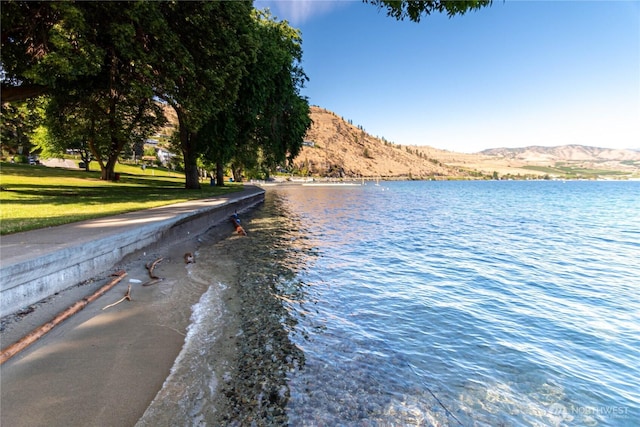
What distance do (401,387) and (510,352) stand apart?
94.2 inches

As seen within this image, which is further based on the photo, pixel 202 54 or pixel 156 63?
pixel 202 54

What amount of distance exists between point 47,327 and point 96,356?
1.24 meters

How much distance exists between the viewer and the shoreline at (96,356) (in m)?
3.33

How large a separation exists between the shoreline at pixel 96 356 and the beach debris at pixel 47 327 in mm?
74

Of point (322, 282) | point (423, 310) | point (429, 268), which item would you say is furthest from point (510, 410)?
point (429, 268)

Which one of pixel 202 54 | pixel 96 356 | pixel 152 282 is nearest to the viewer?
pixel 96 356

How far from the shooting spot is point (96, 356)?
14.3 feet

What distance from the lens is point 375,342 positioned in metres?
5.51

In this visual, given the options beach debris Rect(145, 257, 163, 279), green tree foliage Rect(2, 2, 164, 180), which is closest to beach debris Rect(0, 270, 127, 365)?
beach debris Rect(145, 257, 163, 279)

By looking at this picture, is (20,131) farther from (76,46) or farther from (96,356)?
(96,356)

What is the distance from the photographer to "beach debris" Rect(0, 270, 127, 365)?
412 cm

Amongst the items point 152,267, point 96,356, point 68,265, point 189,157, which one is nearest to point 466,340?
point 96,356

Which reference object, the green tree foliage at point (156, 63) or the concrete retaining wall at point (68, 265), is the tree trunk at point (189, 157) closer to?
the green tree foliage at point (156, 63)

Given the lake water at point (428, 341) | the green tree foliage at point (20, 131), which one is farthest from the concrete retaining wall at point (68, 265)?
the green tree foliage at point (20, 131)
